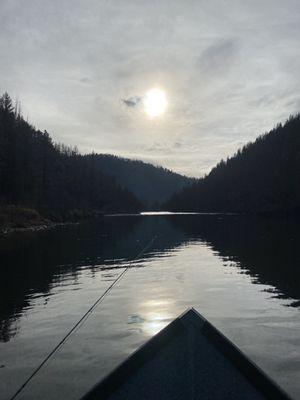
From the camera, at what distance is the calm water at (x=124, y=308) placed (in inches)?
406

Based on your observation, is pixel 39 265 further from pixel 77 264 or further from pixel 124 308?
pixel 124 308

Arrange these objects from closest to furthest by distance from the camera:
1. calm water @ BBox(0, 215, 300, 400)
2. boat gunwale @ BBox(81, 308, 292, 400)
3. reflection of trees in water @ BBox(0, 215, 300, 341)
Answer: boat gunwale @ BBox(81, 308, 292, 400) → calm water @ BBox(0, 215, 300, 400) → reflection of trees in water @ BBox(0, 215, 300, 341)

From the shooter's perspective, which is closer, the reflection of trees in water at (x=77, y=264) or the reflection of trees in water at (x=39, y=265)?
the reflection of trees in water at (x=39, y=265)

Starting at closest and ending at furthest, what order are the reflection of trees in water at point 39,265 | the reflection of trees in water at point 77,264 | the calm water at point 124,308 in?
1. the calm water at point 124,308
2. the reflection of trees in water at point 39,265
3. the reflection of trees in water at point 77,264

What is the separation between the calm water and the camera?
1032 centimetres

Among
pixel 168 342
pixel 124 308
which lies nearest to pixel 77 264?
pixel 124 308

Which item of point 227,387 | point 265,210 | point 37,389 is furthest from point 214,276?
point 265,210

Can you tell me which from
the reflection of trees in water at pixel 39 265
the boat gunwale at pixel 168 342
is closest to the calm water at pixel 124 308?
the reflection of trees in water at pixel 39 265

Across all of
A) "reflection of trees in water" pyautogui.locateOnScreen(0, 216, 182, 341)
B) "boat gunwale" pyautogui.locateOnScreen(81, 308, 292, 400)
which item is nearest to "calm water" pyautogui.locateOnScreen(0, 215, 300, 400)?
"reflection of trees in water" pyautogui.locateOnScreen(0, 216, 182, 341)

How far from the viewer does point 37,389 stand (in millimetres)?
9156

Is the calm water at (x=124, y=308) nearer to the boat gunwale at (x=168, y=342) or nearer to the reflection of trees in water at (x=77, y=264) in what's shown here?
the reflection of trees in water at (x=77, y=264)

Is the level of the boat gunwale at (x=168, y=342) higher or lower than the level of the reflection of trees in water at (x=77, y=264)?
higher

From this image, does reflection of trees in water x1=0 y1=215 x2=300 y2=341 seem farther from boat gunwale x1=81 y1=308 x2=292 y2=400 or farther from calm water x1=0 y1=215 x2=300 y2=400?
boat gunwale x1=81 y1=308 x2=292 y2=400

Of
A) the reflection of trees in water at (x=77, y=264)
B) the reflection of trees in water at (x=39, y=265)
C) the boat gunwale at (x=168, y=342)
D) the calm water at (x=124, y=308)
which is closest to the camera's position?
the boat gunwale at (x=168, y=342)
